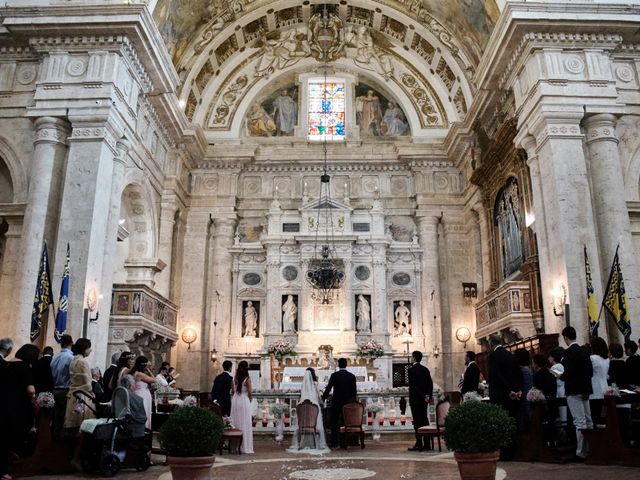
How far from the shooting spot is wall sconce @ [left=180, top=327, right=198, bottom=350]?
61.5 ft

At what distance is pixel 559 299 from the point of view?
39.7 ft

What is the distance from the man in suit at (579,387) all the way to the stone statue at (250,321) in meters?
13.4

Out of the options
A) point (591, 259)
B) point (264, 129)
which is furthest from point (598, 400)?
point (264, 129)

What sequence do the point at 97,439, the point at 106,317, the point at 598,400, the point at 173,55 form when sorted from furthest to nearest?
1. the point at 173,55
2. the point at 106,317
3. the point at 598,400
4. the point at 97,439

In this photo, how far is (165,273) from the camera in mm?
18453

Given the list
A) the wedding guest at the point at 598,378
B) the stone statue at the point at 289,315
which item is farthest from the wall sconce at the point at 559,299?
the stone statue at the point at 289,315

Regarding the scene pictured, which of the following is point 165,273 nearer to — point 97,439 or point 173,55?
point 173,55

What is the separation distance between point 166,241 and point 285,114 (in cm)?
714

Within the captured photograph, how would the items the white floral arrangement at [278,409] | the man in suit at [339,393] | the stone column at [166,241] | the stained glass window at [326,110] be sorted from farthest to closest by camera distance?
the stained glass window at [326,110], the stone column at [166,241], the white floral arrangement at [278,409], the man in suit at [339,393]

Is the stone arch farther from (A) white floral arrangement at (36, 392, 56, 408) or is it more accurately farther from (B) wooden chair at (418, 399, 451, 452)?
(B) wooden chair at (418, 399, 451, 452)

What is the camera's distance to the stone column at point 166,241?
59.8 feet

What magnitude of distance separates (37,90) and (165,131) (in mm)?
5361

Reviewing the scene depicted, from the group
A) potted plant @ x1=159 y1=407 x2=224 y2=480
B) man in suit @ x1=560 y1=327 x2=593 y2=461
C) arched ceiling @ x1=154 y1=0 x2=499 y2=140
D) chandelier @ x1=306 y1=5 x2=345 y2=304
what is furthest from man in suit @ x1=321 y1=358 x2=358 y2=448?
arched ceiling @ x1=154 y1=0 x2=499 y2=140

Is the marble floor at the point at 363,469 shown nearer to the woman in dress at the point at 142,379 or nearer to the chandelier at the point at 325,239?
the woman in dress at the point at 142,379
